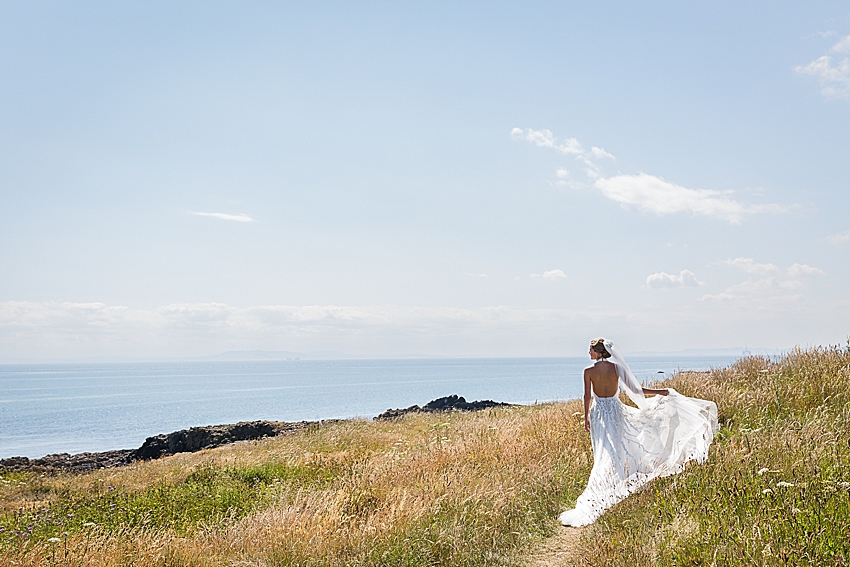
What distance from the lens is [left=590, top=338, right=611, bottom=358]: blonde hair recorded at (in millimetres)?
9094

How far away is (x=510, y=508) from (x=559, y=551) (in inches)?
35.7

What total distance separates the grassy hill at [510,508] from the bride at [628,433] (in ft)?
1.34

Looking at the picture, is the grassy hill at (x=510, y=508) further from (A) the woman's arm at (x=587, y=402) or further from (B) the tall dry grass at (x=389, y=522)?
(A) the woman's arm at (x=587, y=402)

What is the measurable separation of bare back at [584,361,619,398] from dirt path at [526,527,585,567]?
8.06 feet

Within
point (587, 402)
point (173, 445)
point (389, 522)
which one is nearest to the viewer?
point (389, 522)

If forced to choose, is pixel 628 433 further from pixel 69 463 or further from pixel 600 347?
pixel 69 463

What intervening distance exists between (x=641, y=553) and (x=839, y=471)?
248 centimetres

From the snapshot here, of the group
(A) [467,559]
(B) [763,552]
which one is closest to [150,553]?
(A) [467,559]

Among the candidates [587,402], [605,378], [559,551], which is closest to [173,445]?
[587,402]

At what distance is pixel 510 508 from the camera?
7477mm

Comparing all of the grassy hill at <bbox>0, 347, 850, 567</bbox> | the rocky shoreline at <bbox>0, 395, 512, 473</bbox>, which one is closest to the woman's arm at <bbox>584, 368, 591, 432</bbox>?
the grassy hill at <bbox>0, 347, 850, 567</bbox>

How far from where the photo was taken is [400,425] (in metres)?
22.0

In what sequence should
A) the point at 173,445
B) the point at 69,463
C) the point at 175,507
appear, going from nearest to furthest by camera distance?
the point at 175,507, the point at 69,463, the point at 173,445

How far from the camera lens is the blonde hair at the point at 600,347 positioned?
9094 millimetres
